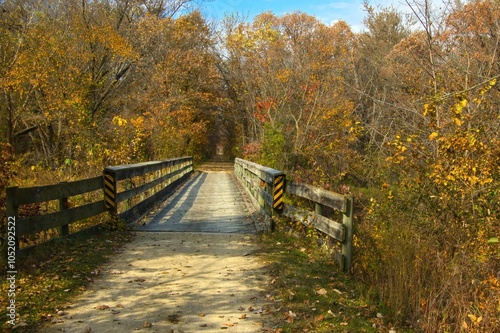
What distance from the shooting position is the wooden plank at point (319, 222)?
20.2 ft

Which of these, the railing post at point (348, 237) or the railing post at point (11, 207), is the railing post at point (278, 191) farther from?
the railing post at point (11, 207)

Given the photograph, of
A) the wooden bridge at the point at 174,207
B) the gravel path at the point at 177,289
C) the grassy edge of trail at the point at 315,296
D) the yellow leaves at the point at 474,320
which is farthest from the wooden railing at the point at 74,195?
the yellow leaves at the point at 474,320

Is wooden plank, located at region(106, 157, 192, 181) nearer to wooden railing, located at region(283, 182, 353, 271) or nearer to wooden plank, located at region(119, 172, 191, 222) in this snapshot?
wooden plank, located at region(119, 172, 191, 222)

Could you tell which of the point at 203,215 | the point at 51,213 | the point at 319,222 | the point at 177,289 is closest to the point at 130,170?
the point at 203,215

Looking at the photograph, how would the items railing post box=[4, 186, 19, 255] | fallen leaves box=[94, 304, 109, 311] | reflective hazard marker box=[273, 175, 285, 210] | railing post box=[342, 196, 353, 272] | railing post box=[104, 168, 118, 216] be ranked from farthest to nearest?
1. reflective hazard marker box=[273, 175, 285, 210]
2. railing post box=[104, 168, 118, 216]
3. railing post box=[342, 196, 353, 272]
4. railing post box=[4, 186, 19, 255]
5. fallen leaves box=[94, 304, 109, 311]

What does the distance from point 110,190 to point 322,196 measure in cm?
401

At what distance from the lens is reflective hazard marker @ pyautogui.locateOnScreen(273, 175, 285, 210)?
8734 mm

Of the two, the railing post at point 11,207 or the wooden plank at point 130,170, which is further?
the wooden plank at point 130,170

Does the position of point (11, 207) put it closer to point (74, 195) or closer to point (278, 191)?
point (74, 195)

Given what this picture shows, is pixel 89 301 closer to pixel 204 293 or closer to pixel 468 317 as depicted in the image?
pixel 204 293

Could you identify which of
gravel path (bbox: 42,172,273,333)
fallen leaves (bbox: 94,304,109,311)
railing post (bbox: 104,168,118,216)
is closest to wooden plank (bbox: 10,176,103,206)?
railing post (bbox: 104,168,118,216)

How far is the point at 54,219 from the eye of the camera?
655cm

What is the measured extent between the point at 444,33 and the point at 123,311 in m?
7.83

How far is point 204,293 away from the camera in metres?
5.35
